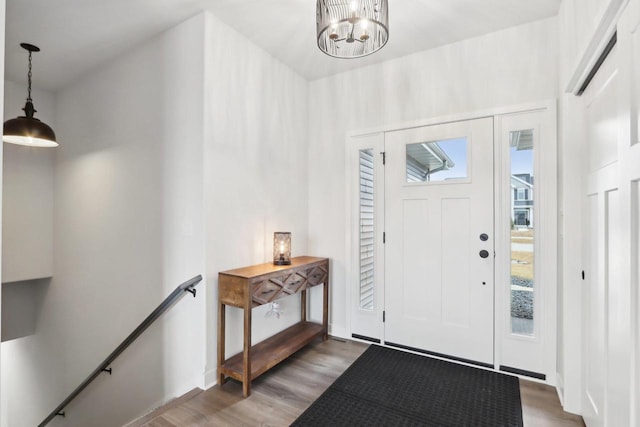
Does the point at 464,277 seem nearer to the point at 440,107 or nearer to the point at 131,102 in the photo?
the point at 440,107

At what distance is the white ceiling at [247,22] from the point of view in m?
2.36

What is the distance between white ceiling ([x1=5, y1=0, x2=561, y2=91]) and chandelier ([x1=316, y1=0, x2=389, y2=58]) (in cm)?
70

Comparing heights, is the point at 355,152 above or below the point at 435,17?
below

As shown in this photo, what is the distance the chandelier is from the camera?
1.67 m

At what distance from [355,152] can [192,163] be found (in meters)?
1.57

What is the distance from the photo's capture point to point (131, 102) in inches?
117

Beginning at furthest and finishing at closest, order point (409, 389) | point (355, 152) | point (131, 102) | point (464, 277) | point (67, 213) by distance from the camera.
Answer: point (67, 213) → point (355, 152) → point (131, 102) → point (464, 277) → point (409, 389)

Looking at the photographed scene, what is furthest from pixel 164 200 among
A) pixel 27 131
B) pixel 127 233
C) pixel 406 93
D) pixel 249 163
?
pixel 406 93

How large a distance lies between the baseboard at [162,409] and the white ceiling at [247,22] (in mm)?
2847

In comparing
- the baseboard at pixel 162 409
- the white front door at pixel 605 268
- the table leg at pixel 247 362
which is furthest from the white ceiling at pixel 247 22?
the baseboard at pixel 162 409

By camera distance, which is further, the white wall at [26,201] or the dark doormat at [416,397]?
the white wall at [26,201]

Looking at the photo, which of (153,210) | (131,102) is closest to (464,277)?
(153,210)

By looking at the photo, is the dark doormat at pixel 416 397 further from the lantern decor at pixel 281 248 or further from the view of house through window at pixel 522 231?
the lantern decor at pixel 281 248

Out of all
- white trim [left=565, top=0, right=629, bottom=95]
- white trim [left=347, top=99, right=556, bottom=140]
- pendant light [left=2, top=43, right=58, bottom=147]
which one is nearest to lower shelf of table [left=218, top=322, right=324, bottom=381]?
white trim [left=347, top=99, right=556, bottom=140]
